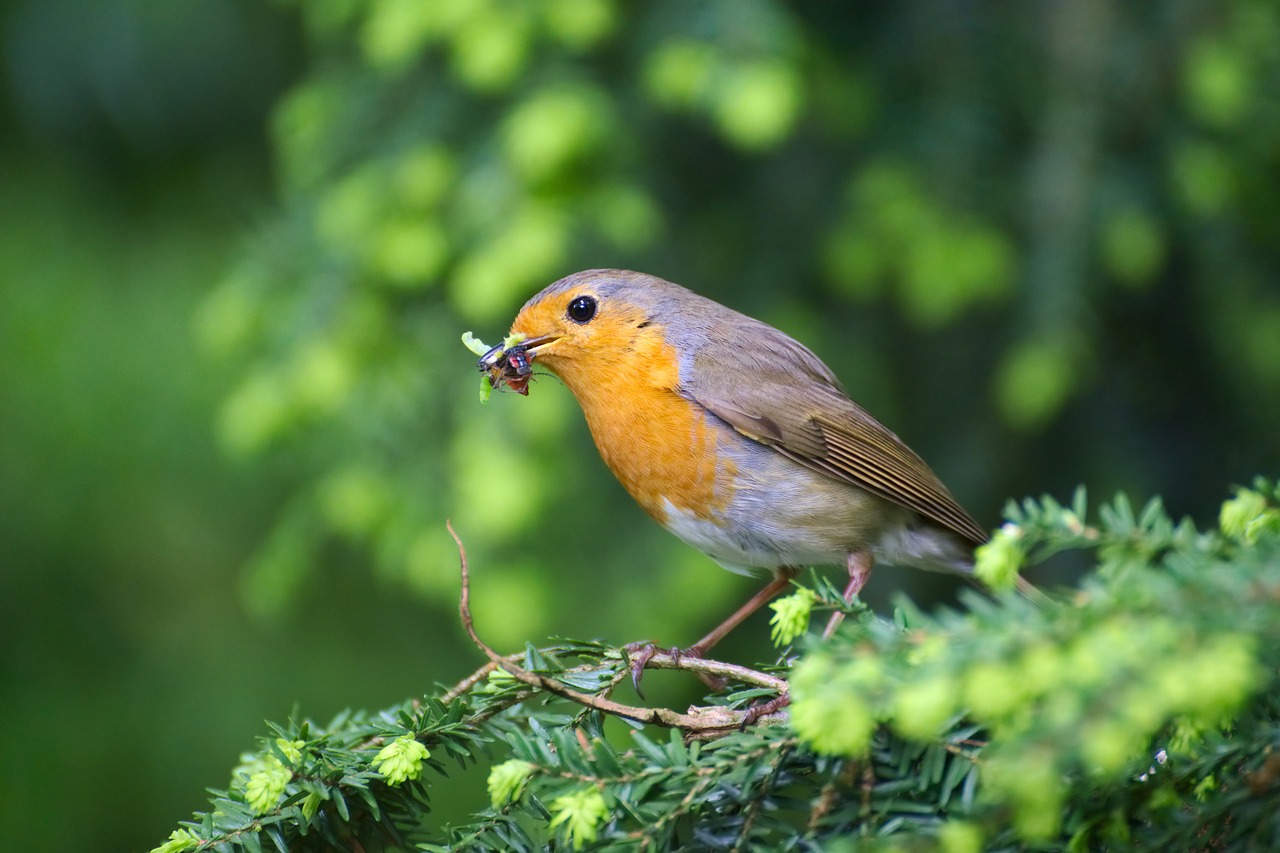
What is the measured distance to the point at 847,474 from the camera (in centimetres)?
295

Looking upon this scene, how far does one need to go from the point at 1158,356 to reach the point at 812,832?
3.05 metres

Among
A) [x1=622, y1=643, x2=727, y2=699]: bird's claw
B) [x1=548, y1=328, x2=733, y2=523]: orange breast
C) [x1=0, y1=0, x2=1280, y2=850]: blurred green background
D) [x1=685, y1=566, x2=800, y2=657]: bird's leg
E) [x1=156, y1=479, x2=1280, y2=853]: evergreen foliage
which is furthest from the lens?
[x1=0, y1=0, x2=1280, y2=850]: blurred green background

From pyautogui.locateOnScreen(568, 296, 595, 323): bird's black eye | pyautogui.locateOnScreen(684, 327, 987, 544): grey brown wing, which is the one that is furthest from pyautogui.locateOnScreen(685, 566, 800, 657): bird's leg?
pyautogui.locateOnScreen(568, 296, 595, 323): bird's black eye

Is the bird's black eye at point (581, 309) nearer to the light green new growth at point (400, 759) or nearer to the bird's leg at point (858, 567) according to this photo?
the bird's leg at point (858, 567)

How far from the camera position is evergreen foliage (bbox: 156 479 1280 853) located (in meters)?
0.98

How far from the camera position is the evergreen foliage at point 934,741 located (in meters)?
0.98

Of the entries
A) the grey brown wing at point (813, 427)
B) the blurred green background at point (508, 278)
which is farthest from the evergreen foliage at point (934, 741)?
the blurred green background at point (508, 278)

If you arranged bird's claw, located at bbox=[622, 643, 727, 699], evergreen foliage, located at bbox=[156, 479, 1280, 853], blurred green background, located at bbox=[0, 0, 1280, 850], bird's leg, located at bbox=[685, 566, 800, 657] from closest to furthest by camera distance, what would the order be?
evergreen foliage, located at bbox=[156, 479, 1280, 853] < bird's claw, located at bbox=[622, 643, 727, 699] < bird's leg, located at bbox=[685, 566, 800, 657] < blurred green background, located at bbox=[0, 0, 1280, 850]

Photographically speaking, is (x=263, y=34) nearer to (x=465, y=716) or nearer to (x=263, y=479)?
(x=263, y=479)

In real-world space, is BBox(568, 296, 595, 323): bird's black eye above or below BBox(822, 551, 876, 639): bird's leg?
above

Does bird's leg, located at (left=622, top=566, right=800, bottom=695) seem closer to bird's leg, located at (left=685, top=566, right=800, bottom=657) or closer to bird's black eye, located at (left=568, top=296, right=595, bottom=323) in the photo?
bird's leg, located at (left=685, top=566, right=800, bottom=657)

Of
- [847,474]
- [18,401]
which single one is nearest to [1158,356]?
[847,474]

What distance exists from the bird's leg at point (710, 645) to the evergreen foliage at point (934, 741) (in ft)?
0.22

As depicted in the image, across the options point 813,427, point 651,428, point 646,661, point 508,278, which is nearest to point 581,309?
point 508,278
